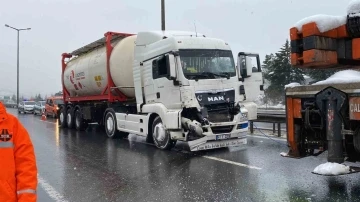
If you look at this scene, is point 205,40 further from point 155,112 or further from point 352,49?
point 352,49

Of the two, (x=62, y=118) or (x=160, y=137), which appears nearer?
(x=160, y=137)

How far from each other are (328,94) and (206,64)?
4.92 meters

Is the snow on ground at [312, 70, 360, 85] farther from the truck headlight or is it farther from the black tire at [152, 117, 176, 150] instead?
the black tire at [152, 117, 176, 150]

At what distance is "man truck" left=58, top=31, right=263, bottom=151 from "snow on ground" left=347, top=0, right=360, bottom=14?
4426 millimetres

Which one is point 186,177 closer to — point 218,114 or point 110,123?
point 218,114

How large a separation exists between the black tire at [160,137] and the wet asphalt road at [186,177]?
20cm

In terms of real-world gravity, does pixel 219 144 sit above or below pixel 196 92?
below

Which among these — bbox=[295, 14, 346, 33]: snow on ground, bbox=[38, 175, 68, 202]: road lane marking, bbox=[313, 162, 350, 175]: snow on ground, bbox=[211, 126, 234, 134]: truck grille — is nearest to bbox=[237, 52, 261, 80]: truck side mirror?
bbox=[211, 126, 234, 134]: truck grille

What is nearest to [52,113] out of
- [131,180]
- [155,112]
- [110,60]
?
[110,60]

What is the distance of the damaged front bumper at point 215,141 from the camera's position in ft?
29.4

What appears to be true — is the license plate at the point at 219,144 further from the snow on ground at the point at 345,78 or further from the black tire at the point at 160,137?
the snow on ground at the point at 345,78

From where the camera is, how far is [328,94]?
5098 millimetres

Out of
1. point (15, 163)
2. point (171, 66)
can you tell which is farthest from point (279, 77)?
point (15, 163)

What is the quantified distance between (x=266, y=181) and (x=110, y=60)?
8512 millimetres
